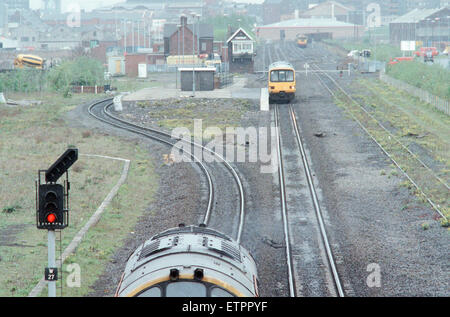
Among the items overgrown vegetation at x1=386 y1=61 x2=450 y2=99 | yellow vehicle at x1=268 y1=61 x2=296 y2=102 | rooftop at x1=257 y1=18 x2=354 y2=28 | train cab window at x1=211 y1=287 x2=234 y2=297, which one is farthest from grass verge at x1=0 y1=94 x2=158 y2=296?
rooftop at x1=257 y1=18 x2=354 y2=28

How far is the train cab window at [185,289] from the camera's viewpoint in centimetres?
842

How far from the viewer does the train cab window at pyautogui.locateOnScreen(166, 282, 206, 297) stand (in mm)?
8422

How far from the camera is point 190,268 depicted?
876cm

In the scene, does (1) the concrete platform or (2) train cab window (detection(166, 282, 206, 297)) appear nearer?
Result: (2) train cab window (detection(166, 282, 206, 297))

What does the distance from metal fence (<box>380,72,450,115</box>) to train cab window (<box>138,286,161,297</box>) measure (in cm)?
3801

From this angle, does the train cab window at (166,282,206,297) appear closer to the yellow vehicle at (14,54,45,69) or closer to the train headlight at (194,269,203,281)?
the train headlight at (194,269,203,281)

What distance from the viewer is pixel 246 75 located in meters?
76.9

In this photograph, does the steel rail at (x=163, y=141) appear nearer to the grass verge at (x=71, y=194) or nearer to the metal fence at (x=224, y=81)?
the grass verge at (x=71, y=194)

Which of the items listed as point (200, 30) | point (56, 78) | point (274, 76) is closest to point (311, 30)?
point (200, 30)

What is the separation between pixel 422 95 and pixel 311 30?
131 meters

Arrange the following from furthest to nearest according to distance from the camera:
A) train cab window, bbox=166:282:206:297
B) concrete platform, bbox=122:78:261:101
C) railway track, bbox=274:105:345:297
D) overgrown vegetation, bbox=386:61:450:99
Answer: concrete platform, bbox=122:78:261:101, overgrown vegetation, bbox=386:61:450:99, railway track, bbox=274:105:345:297, train cab window, bbox=166:282:206:297

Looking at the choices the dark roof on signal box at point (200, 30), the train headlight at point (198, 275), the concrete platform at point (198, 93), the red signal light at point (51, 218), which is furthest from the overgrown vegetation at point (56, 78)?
the train headlight at point (198, 275)

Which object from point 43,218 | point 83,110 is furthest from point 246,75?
point 43,218
